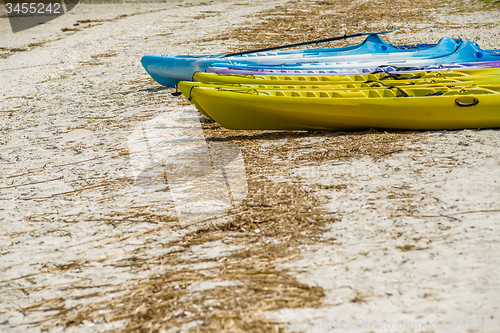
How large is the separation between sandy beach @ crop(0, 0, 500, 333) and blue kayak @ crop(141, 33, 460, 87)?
0.81m

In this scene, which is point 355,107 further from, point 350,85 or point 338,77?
point 338,77

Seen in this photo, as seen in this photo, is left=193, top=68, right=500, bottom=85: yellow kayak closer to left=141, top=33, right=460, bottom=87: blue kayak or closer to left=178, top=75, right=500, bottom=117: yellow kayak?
left=178, top=75, right=500, bottom=117: yellow kayak

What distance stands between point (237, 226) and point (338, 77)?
3.43 metres

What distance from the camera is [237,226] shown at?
3498 mm

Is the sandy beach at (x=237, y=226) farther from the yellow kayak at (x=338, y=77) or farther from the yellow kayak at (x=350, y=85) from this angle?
the yellow kayak at (x=338, y=77)

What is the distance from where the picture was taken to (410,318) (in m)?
2.45

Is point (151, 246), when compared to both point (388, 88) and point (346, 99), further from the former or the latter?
point (388, 88)

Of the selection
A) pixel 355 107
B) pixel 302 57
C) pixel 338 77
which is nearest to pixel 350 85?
pixel 338 77

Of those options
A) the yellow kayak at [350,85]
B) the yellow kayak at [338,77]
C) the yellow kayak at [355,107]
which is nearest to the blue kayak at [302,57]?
the yellow kayak at [338,77]

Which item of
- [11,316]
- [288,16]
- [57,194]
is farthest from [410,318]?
[288,16]

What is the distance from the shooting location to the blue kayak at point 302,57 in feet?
22.7

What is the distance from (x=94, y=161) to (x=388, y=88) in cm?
388

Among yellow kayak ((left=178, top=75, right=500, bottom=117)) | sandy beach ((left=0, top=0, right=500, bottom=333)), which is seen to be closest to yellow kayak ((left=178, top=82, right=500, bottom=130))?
yellow kayak ((left=178, top=75, right=500, bottom=117))

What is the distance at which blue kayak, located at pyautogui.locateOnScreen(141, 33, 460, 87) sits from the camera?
6910 millimetres
